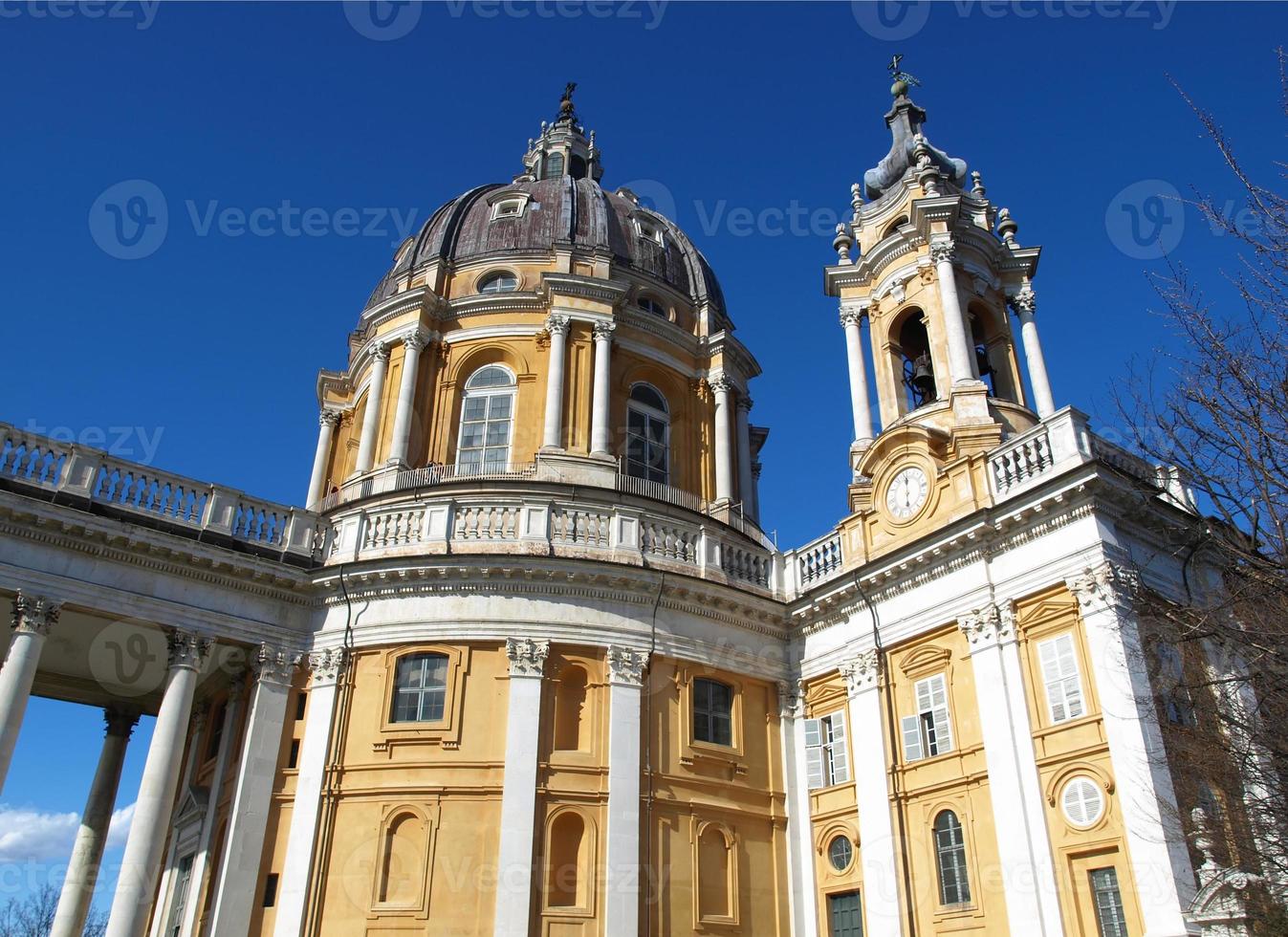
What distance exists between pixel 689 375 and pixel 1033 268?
9070mm

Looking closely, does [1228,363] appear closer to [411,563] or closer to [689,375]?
[411,563]

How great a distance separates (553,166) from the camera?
35.7 metres

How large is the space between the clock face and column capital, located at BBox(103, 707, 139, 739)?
1718 centimetres

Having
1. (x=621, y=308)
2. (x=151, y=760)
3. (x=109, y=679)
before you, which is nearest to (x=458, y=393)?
(x=621, y=308)

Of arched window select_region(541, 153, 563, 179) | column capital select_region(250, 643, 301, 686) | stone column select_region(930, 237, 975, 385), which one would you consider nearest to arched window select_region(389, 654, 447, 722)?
column capital select_region(250, 643, 301, 686)

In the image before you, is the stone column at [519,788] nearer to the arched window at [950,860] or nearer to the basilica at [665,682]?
the basilica at [665,682]

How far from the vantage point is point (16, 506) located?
53.9ft

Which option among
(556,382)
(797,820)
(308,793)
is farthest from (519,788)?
(556,382)

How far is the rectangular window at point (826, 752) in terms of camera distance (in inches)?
758

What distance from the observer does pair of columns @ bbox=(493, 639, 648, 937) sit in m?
16.5

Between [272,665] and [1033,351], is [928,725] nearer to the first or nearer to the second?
[1033,351]

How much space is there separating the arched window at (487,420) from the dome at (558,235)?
→ 12.9 ft

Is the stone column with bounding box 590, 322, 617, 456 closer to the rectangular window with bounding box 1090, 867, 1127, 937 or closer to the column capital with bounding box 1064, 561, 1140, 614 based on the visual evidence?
the column capital with bounding box 1064, 561, 1140, 614

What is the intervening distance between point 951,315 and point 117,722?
66.1ft
